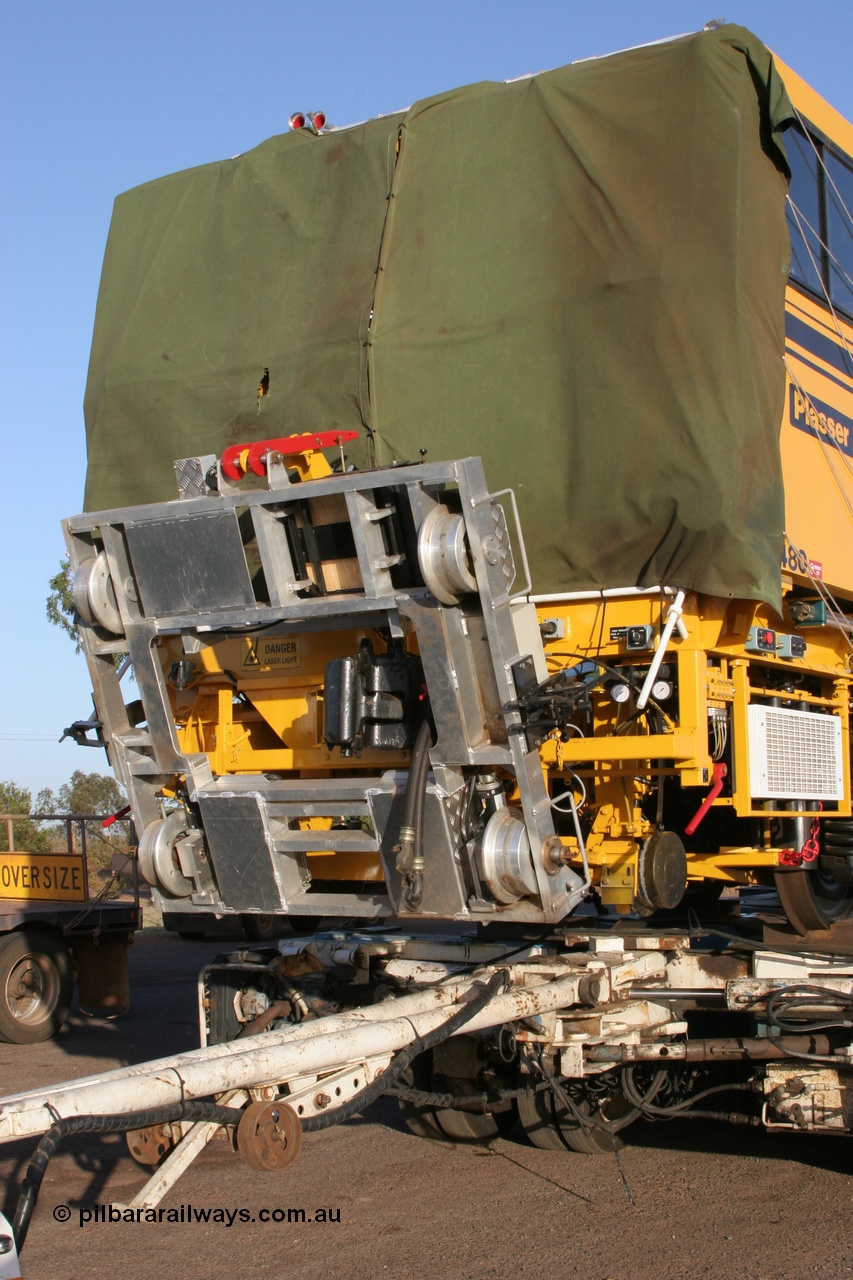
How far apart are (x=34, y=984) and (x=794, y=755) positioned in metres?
6.87

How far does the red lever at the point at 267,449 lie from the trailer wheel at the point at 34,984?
20.7 ft

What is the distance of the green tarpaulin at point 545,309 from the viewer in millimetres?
5008

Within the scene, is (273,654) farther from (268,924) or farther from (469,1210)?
(268,924)

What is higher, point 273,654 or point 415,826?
point 273,654

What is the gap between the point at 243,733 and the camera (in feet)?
19.0

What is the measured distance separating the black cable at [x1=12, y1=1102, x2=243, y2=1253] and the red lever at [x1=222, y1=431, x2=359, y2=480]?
2367 millimetres

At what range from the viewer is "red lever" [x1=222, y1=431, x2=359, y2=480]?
4977 millimetres

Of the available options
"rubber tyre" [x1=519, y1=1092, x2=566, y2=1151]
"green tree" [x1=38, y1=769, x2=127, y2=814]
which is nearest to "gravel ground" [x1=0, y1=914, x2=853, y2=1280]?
"rubber tyre" [x1=519, y1=1092, x2=566, y2=1151]

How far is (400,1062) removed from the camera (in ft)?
14.0

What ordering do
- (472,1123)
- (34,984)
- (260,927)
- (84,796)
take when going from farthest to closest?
1. (84,796)
2. (260,927)
3. (34,984)
4. (472,1123)

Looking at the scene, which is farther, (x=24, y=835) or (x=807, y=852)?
(x=24, y=835)

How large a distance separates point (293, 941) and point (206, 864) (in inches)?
39.7

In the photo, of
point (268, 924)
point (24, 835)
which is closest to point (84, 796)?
point (24, 835)

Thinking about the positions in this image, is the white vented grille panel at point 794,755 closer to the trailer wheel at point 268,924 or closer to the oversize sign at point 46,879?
the trailer wheel at point 268,924
